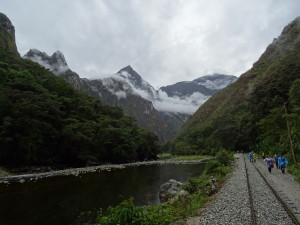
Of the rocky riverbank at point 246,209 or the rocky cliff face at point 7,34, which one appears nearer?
the rocky riverbank at point 246,209

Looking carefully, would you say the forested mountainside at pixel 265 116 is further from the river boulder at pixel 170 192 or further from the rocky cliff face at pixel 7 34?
the rocky cliff face at pixel 7 34

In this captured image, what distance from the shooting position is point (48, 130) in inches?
2093

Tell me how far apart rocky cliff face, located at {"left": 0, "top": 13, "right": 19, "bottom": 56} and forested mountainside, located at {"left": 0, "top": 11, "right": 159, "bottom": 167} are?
41.9 m

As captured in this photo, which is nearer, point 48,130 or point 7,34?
point 48,130

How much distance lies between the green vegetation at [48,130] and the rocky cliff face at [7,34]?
41918mm

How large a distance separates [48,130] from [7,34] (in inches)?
3828

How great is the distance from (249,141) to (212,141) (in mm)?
17271

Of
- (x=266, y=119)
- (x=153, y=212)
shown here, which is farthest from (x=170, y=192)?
(x=266, y=119)

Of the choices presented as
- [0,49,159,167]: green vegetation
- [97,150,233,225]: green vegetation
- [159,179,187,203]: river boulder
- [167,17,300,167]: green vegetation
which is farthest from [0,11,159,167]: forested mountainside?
[97,150,233,225]: green vegetation

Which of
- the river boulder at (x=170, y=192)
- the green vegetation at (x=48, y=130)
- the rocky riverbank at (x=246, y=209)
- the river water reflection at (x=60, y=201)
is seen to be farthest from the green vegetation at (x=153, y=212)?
the green vegetation at (x=48, y=130)

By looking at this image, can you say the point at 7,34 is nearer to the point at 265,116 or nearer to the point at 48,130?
the point at 48,130

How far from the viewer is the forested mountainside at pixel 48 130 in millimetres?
45656

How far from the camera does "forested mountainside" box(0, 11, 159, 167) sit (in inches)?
1797

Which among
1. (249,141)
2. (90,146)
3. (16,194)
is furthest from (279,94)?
(16,194)
